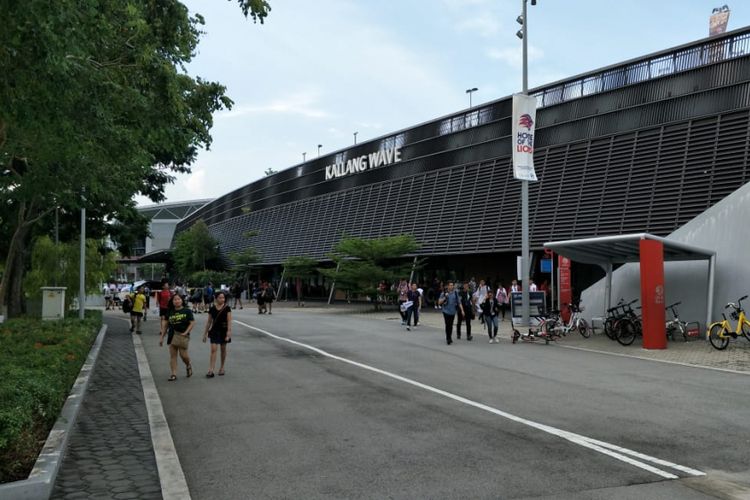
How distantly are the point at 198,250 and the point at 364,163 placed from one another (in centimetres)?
2821

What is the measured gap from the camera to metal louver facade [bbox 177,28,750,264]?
22.9 m

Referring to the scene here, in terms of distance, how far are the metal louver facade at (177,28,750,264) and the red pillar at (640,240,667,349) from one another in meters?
7.71

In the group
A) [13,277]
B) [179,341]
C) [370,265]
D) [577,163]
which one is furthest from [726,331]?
[13,277]

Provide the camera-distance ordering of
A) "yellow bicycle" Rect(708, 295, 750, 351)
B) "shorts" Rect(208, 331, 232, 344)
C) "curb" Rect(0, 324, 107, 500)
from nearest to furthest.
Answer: "curb" Rect(0, 324, 107, 500)
"shorts" Rect(208, 331, 232, 344)
"yellow bicycle" Rect(708, 295, 750, 351)

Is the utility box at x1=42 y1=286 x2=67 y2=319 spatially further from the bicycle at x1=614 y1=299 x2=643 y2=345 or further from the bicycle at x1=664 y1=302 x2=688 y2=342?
the bicycle at x1=664 y1=302 x2=688 y2=342

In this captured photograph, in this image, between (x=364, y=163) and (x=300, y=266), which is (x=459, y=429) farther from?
(x=300, y=266)

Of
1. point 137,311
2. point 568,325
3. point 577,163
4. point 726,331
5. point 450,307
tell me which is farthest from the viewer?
point 577,163

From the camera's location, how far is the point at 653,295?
16.0m

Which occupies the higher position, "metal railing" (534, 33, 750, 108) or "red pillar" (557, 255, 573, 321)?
"metal railing" (534, 33, 750, 108)

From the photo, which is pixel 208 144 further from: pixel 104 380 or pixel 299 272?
pixel 299 272

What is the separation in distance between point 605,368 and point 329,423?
7.16 metres

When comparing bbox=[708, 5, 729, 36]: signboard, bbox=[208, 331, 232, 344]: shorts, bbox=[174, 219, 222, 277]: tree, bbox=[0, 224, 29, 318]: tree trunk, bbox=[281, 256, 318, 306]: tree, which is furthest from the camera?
bbox=[174, 219, 222, 277]: tree

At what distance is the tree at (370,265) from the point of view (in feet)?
109

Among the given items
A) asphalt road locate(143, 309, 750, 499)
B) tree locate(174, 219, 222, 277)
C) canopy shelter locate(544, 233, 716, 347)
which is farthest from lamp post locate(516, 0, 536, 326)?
tree locate(174, 219, 222, 277)
